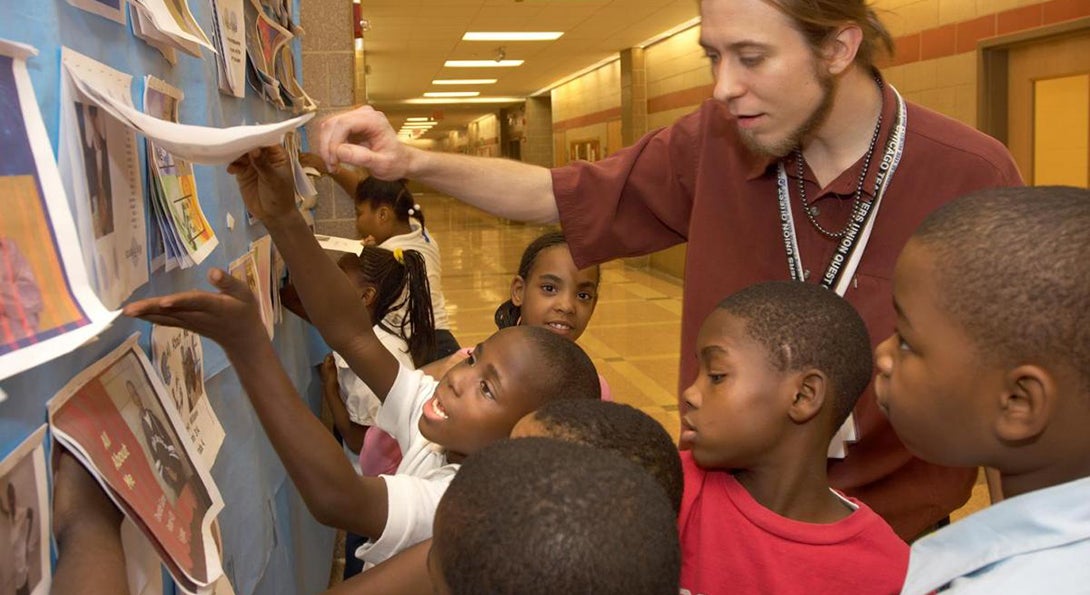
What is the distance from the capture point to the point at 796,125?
1628 millimetres

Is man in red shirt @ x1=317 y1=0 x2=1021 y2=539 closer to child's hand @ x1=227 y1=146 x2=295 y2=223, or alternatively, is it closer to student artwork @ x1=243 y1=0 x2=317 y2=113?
child's hand @ x1=227 y1=146 x2=295 y2=223

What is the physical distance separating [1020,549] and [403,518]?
0.78 metres

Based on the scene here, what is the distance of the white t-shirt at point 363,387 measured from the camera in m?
2.64

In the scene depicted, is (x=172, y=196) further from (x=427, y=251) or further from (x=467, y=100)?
(x=467, y=100)

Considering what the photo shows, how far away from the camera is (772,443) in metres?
1.37

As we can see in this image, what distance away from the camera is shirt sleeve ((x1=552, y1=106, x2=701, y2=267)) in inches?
73.5

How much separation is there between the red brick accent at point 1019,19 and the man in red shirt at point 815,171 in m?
4.34

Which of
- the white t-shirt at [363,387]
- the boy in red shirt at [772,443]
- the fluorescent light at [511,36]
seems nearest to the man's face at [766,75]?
the boy in red shirt at [772,443]

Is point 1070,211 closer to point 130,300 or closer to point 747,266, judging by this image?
point 747,266

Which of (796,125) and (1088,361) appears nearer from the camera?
(1088,361)

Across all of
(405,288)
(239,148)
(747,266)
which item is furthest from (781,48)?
(405,288)

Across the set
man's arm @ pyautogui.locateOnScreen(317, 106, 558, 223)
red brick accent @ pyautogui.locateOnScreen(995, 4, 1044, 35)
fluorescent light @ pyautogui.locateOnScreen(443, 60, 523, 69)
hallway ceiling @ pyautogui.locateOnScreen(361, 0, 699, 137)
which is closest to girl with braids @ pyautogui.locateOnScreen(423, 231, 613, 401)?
man's arm @ pyautogui.locateOnScreen(317, 106, 558, 223)

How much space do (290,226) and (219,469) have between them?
1.34 feet

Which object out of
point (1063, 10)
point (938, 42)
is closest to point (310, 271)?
point (1063, 10)
